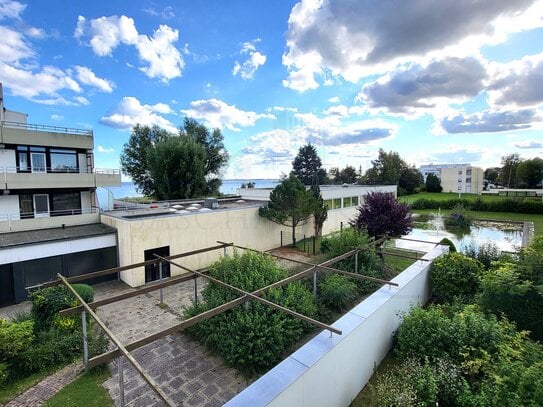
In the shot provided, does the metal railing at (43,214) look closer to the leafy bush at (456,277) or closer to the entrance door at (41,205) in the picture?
the entrance door at (41,205)

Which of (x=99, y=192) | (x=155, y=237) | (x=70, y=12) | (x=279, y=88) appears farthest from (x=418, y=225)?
(x=70, y=12)

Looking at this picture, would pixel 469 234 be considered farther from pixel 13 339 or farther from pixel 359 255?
pixel 13 339

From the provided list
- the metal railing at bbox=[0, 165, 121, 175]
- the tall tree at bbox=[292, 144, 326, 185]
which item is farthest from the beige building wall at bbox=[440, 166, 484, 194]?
the metal railing at bbox=[0, 165, 121, 175]

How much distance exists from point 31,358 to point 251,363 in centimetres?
546

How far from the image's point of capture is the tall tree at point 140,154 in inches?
1238

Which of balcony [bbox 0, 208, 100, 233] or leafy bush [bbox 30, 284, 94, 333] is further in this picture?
balcony [bbox 0, 208, 100, 233]

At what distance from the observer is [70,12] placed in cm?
1310

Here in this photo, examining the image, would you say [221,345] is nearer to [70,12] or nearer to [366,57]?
[366,57]

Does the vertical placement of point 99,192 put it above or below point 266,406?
above

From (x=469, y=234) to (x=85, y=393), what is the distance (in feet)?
90.1

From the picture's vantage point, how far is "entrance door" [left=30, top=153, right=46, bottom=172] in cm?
1501

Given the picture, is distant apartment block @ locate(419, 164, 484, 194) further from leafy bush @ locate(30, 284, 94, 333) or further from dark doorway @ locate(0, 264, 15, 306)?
dark doorway @ locate(0, 264, 15, 306)

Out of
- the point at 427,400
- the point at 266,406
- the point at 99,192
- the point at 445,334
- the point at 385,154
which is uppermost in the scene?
the point at 385,154

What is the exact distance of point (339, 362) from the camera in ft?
17.0
